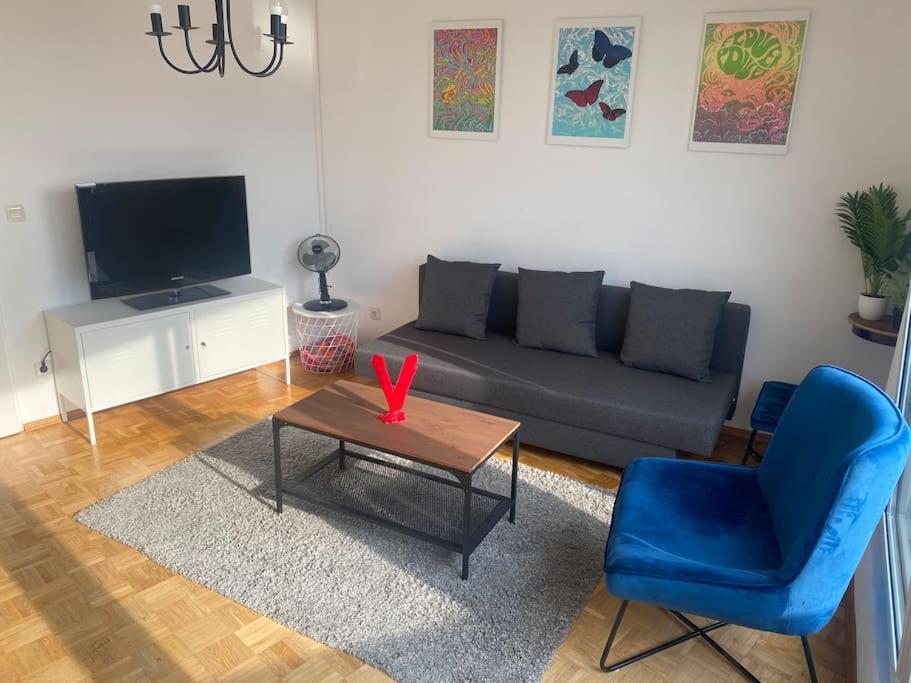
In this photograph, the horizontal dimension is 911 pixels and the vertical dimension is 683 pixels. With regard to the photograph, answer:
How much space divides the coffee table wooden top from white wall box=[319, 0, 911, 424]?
5.30ft

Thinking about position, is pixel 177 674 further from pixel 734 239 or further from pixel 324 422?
pixel 734 239

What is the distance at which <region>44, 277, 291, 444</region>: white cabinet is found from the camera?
3602 millimetres

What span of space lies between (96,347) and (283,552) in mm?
1621

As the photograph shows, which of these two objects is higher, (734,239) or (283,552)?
(734,239)

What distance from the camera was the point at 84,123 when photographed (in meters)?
3.65

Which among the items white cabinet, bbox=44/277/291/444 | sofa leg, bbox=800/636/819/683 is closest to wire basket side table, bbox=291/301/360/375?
white cabinet, bbox=44/277/291/444

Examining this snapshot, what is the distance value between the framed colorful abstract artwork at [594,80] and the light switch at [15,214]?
286 centimetres

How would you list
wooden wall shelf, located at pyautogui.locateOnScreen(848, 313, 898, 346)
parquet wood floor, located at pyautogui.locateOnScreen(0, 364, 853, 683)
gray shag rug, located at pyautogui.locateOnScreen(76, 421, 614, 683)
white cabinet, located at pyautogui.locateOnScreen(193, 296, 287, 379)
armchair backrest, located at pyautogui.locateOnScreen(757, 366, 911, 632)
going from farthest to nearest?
white cabinet, located at pyautogui.locateOnScreen(193, 296, 287, 379) < wooden wall shelf, located at pyautogui.locateOnScreen(848, 313, 898, 346) < gray shag rug, located at pyautogui.locateOnScreen(76, 421, 614, 683) < parquet wood floor, located at pyautogui.locateOnScreen(0, 364, 853, 683) < armchair backrest, located at pyautogui.locateOnScreen(757, 366, 911, 632)

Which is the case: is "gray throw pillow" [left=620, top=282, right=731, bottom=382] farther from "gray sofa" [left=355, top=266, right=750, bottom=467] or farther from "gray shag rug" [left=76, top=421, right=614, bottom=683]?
"gray shag rug" [left=76, top=421, right=614, bottom=683]

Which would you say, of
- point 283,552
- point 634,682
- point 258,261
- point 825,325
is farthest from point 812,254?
point 258,261

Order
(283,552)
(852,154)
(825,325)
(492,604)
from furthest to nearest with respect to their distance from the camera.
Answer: (825,325) < (852,154) < (283,552) < (492,604)

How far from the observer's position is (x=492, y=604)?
2.54 meters

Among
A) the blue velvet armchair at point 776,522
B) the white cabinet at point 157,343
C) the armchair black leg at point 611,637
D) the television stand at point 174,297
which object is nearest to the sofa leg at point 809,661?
the blue velvet armchair at point 776,522

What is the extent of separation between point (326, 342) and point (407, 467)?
1.58m
